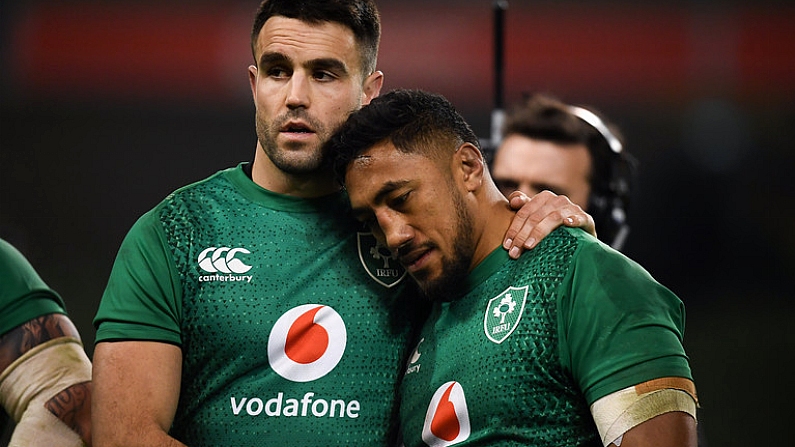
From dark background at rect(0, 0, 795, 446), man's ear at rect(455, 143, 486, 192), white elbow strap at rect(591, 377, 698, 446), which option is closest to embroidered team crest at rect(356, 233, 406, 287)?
man's ear at rect(455, 143, 486, 192)

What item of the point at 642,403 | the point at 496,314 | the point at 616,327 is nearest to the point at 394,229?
the point at 496,314

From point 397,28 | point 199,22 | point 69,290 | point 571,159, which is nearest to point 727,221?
point 397,28

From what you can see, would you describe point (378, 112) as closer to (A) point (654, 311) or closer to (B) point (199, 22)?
(A) point (654, 311)

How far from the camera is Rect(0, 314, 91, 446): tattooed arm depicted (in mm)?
2432

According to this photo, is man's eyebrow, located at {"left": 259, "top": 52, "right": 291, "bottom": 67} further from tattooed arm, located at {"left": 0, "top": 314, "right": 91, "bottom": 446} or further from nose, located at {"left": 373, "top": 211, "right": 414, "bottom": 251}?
tattooed arm, located at {"left": 0, "top": 314, "right": 91, "bottom": 446}

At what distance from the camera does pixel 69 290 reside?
18.8ft

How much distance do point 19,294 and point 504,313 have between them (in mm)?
1141

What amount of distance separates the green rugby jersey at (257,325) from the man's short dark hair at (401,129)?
0.22m

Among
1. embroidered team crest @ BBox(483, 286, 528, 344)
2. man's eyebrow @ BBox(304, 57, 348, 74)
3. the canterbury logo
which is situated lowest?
embroidered team crest @ BBox(483, 286, 528, 344)

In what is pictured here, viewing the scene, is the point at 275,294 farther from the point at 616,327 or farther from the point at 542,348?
the point at 616,327

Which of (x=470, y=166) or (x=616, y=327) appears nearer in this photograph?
(x=616, y=327)

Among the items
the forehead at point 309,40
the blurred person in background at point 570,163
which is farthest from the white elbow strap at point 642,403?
the blurred person in background at point 570,163

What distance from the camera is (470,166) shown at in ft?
7.45

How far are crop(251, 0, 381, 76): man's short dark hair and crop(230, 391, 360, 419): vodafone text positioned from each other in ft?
2.32
